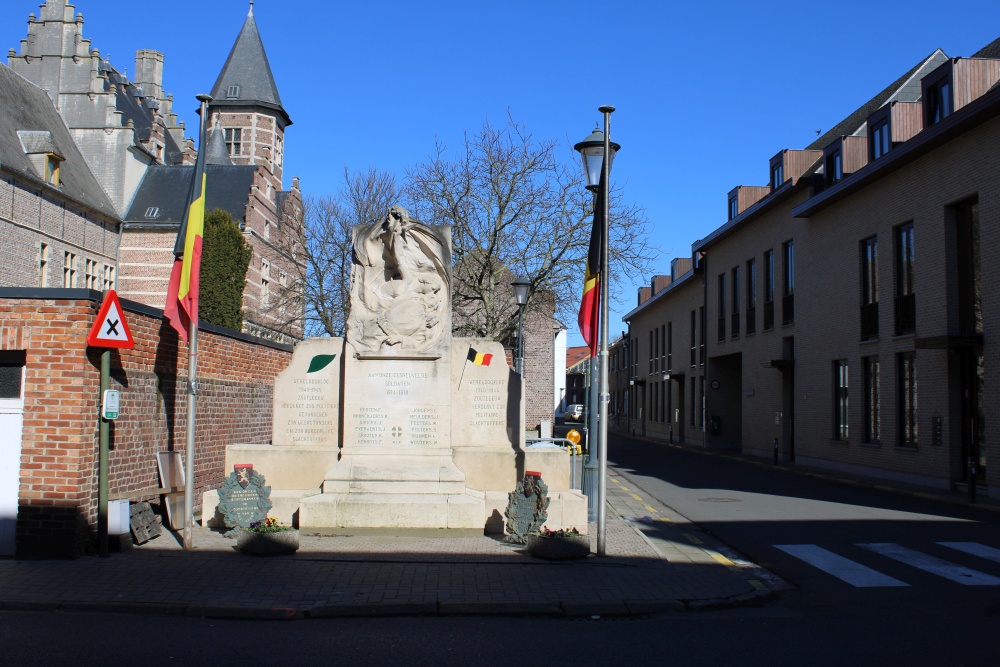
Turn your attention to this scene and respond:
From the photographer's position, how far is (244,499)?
35.4ft

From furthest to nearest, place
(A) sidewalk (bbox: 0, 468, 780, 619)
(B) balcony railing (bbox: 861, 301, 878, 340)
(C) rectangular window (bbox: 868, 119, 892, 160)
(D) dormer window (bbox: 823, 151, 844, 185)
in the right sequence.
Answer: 1. (D) dormer window (bbox: 823, 151, 844, 185)
2. (C) rectangular window (bbox: 868, 119, 892, 160)
3. (B) balcony railing (bbox: 861, 301, 878, 340)
4. (A) sidewalk (bbox: 0, 468, 780, 619)

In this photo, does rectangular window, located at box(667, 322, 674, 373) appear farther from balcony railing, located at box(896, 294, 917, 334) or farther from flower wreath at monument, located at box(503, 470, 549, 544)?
flower wreath at monument, located at box(503, 470, 549, 544)

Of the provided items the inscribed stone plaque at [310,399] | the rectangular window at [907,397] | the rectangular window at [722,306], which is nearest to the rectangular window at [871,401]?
the rectangular window at [907,397]

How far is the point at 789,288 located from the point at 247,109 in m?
52.7

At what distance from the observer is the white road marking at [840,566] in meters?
9.27

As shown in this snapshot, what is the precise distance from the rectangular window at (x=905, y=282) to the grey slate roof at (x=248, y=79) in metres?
58.4

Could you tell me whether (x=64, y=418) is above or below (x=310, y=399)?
below

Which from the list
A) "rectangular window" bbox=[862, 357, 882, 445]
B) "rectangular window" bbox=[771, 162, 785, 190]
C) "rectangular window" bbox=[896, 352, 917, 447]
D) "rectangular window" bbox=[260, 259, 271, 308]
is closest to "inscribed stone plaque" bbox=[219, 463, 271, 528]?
"rectangular window" bbox=[896, 352, 917, 447]

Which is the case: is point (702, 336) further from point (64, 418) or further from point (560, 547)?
point (64, 418)

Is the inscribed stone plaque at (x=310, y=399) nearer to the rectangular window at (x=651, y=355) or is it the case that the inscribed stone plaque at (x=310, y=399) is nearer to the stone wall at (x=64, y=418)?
the stone wall at (x=64, y=418)

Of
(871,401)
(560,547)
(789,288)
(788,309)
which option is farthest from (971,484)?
(789,288)

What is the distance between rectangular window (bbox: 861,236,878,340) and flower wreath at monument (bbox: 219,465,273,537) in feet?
62.3

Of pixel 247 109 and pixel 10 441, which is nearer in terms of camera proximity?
pixel 10 441

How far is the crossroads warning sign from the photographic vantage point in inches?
369
